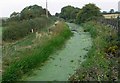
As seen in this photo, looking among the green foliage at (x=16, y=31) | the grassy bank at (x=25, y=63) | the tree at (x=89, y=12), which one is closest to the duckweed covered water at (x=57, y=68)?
the grassy bank at (x=25, y=63)

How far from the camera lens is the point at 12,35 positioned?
2530 centimetres

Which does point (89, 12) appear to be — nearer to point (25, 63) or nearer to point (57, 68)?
point (57, 68)

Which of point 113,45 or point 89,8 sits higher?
point 89,8

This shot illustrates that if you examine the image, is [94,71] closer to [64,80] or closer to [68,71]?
[64,80]

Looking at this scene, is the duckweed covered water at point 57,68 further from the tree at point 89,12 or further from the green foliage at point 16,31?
the tree at point 89,12

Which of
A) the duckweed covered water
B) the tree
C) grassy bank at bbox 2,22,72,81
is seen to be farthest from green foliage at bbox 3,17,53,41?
the tree

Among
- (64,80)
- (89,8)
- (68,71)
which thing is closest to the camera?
(64,80)

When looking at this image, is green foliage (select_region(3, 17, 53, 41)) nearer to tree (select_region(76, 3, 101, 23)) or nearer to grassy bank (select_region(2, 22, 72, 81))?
grassy bank (select_region(2, 22, 72, 81))

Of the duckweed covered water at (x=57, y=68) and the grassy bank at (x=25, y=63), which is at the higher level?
the grassy bank at (x=25, y=63)

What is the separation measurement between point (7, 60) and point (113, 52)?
4805 mm

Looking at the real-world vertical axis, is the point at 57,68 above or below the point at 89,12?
below

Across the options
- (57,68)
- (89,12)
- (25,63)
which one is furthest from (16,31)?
(89,12)

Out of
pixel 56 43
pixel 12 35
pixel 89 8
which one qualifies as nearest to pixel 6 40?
pixel 12 35

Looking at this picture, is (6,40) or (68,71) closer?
(68,71)
